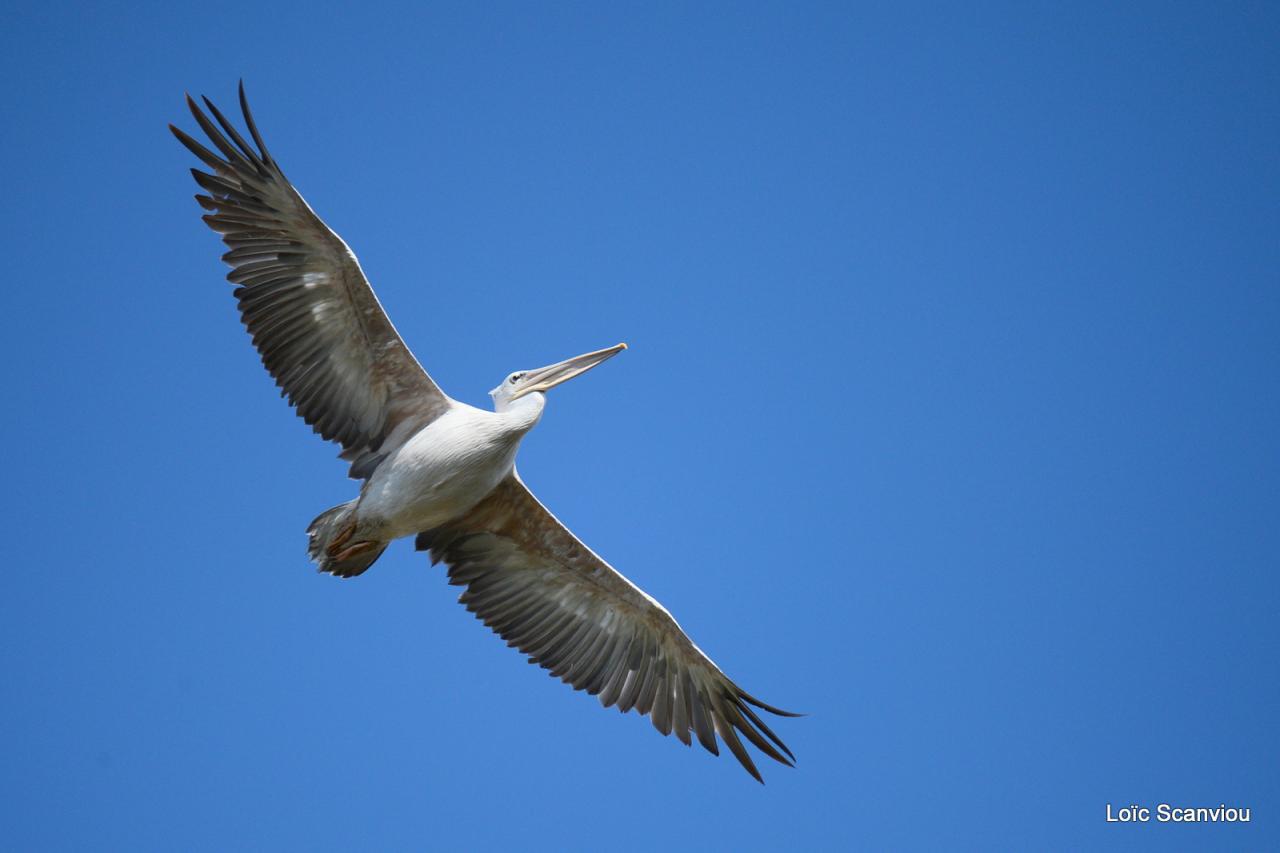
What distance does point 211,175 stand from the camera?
38.2 ft


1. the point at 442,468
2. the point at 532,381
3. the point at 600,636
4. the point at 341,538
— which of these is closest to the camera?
the point at 442,468

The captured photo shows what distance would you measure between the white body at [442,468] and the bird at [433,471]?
12mm

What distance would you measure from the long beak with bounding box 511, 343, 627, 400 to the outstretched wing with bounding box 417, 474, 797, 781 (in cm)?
142

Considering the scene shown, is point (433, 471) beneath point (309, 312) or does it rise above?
beneath

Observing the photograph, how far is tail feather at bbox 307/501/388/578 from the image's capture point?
11.8 metres

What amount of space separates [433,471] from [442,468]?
0.08 meters

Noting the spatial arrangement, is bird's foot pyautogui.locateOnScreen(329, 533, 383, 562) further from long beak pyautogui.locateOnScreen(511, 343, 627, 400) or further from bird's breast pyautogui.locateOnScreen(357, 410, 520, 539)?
long beak pyautogui.locateOnScreen(511, 343, 627, 400)

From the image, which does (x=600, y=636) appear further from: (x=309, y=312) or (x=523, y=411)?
(x=309, y=312)

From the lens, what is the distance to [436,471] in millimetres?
11648

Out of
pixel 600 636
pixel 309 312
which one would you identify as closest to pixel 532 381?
pixel 309 312

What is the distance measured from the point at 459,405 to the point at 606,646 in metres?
2.64

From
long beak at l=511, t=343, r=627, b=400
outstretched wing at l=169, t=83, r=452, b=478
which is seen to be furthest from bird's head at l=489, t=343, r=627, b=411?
outstretched wing at l=169, t=83, r=452, b=478

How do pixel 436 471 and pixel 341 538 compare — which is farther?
pixel 341 538

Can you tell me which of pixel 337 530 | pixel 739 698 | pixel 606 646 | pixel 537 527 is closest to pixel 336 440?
pixel 337 530
